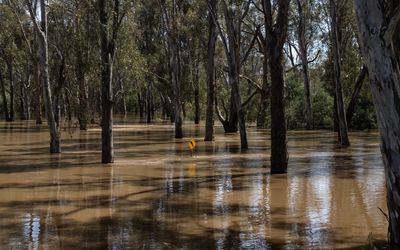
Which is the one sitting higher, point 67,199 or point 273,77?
point 273,77

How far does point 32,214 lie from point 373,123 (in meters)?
32.5

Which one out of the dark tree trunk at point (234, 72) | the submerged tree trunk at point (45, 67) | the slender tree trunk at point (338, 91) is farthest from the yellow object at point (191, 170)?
the slender tree trunk at point (338, 91)

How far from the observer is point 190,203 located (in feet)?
35.8

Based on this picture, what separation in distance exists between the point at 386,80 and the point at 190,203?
5.17 m

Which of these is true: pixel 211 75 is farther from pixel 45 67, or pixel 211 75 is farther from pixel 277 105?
pixel 277 105

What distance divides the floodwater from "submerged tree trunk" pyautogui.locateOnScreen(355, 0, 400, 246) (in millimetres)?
907

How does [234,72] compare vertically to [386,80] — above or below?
above

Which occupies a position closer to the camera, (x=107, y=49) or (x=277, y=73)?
(x=277, y=73)

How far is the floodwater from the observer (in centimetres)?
804

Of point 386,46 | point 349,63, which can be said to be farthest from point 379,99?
point 349,63

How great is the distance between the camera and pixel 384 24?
22.9 feet

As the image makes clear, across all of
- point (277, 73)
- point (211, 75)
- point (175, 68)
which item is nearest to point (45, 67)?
point (211, 75)

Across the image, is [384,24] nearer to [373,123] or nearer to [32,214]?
[32,214]

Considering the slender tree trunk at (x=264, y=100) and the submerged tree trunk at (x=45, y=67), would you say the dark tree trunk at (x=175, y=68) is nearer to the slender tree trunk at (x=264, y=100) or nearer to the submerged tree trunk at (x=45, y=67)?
the slender tree trunk at (x=264, y=100)
